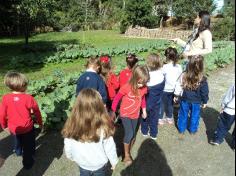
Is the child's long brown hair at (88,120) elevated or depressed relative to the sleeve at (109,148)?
elevated

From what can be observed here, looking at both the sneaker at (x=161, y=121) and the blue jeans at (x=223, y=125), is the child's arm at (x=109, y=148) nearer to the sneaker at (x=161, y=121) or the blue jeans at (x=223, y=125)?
the blue jeans at (x=223, y=125)

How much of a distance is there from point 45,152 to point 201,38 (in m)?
3.44

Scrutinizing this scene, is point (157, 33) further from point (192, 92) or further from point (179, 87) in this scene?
point (192, 92)

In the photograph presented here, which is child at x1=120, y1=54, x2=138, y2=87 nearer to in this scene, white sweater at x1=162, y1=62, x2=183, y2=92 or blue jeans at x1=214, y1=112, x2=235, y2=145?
white sweater at x1=162, y1=62, x2=183, y2=92

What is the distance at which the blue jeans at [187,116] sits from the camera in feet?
19.0

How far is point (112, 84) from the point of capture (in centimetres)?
588

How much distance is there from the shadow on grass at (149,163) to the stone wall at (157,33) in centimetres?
2474

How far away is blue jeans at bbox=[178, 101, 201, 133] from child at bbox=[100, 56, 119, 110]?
1.28 metres

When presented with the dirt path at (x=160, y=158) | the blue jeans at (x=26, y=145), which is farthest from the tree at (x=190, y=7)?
the blue jeans at (x=26, y=145)

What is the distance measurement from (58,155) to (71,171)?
0.56 m

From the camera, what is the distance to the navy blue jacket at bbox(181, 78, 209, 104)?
18.2 feet

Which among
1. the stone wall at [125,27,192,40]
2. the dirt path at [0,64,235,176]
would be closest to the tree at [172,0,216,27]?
the stone wall at [125,27,192,40]

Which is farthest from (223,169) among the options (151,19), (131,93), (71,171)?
(151,19)

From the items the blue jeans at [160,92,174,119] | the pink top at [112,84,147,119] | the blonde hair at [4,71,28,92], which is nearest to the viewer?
the blonde hair at [4,71,28,92]
